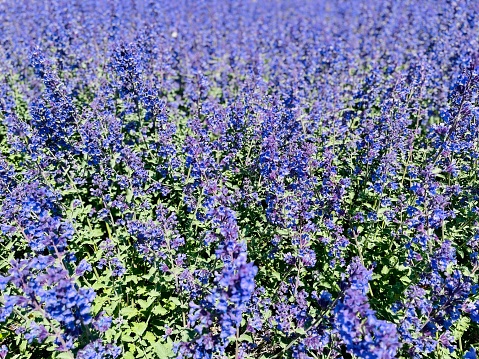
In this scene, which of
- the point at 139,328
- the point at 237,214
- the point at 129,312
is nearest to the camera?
the point at 139,328

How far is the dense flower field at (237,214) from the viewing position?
12.7 ft

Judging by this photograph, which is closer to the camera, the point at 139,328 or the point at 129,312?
the point at 139,328

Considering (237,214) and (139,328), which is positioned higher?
(237,214)

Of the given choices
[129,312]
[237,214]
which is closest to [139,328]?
[129,312]

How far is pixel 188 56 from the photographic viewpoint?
9430 mm

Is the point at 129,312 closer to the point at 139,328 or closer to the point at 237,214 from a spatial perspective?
the point at 139,328

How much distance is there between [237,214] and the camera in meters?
5.26

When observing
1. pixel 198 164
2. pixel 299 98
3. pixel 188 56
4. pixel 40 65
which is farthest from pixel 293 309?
pixel 188 56

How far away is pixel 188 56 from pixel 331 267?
6.22 meters

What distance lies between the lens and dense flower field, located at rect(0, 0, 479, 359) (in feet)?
12.7

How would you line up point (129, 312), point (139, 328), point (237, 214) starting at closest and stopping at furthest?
point (139, 328), point (129, 312), point (237, 214)

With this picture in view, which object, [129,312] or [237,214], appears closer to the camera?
[129,312]

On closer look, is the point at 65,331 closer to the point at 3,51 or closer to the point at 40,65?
the point at 40,65

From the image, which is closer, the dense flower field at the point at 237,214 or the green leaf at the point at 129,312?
the dense flower field at the point at 237,214
